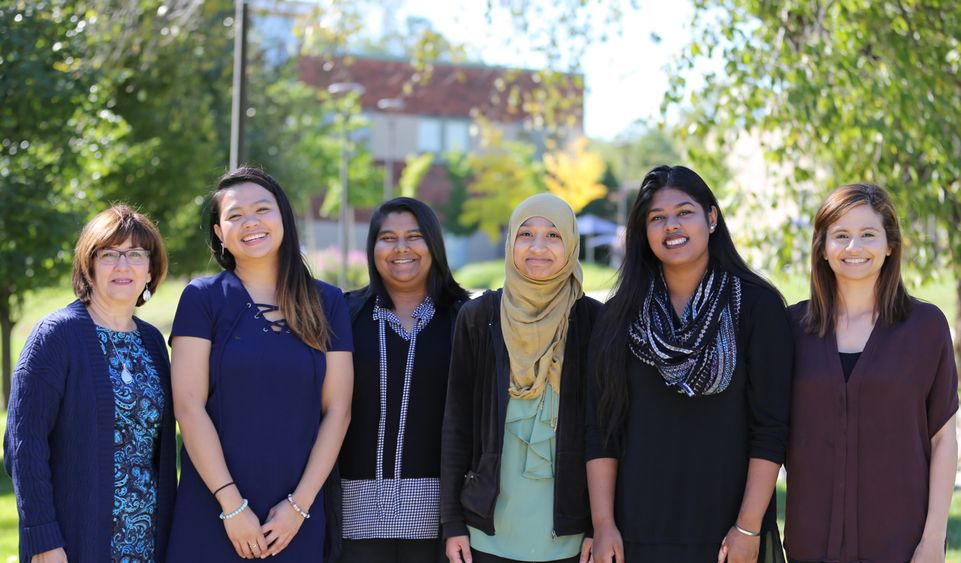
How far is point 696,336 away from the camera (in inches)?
161

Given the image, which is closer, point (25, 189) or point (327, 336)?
point (327, 336)

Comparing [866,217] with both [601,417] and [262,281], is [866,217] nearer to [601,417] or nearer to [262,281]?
[601,417]

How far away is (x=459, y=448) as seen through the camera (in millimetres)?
4434

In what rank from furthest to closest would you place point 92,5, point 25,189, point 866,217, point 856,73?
point 92,5 → point 25,189 → point 856,73 → point 866,217

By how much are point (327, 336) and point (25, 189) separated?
7832mm

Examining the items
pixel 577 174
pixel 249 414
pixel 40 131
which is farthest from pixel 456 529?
pixel 577 174

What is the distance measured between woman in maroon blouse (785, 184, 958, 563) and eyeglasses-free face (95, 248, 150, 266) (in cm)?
259

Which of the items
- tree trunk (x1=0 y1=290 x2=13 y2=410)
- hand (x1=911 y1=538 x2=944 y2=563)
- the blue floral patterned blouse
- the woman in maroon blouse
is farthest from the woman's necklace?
tree trunk (x1=0 y1=290 x2=13 y2=410)

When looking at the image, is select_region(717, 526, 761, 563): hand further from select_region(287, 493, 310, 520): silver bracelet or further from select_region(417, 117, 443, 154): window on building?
select_region(417, 117, 443, 154): window on building

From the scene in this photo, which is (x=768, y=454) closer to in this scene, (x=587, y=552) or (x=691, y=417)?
(x=691, y=417)

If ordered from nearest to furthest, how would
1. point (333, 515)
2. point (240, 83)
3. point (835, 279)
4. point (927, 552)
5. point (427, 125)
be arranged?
point (927, 552), point (835, 279), point (333, 515), point (240, 83), point (427, 125)

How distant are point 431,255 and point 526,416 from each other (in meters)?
0.98

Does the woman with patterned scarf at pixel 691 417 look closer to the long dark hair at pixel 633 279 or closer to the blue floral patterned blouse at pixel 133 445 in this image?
the long dark hair at pixel 633 279

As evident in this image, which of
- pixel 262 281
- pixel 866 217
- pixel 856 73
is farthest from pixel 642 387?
pixel 856 73
